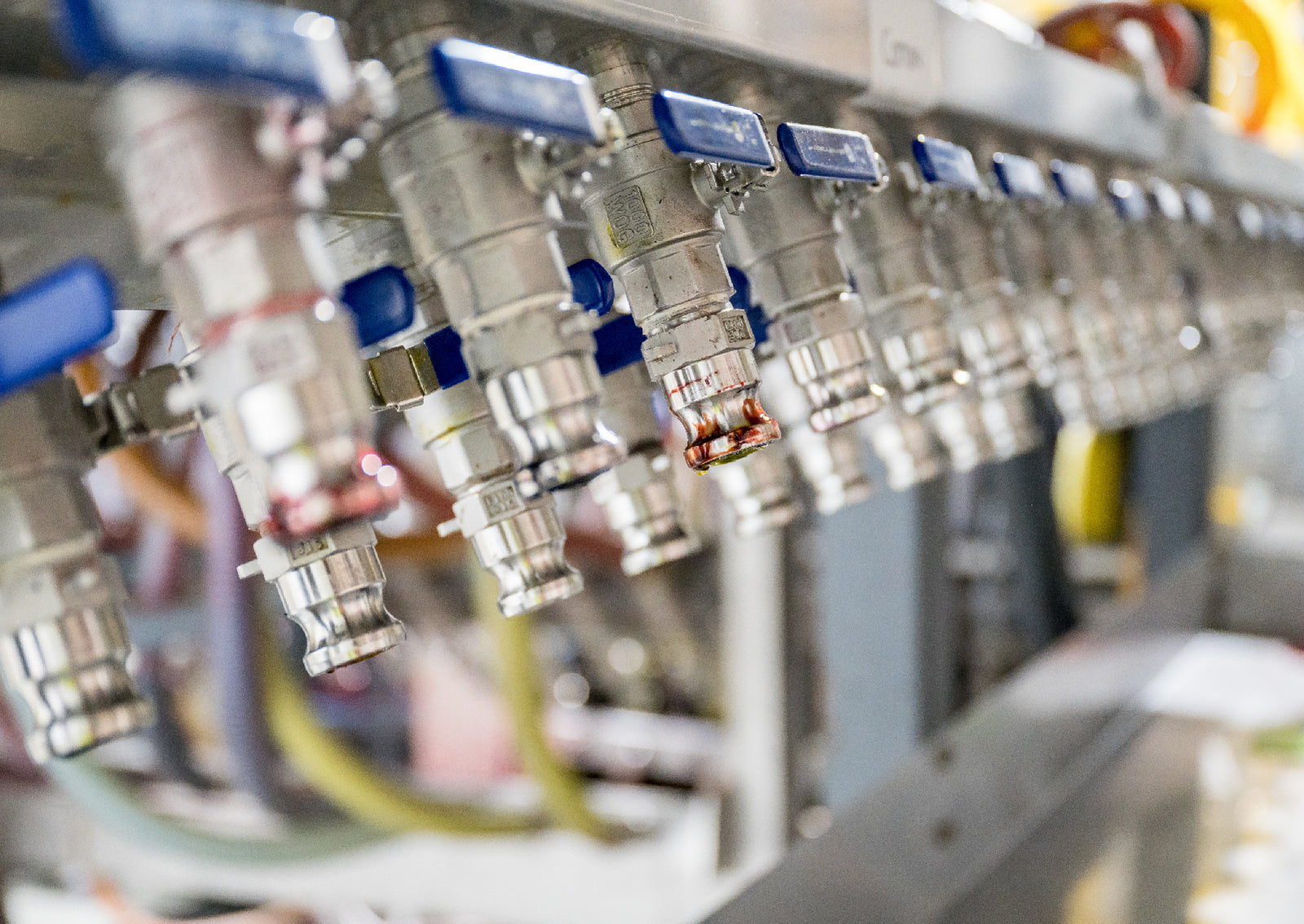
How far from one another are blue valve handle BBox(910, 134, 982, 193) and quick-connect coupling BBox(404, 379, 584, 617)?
0.82 ft

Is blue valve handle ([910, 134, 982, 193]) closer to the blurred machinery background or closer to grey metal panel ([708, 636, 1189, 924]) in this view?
the blurred machinery background

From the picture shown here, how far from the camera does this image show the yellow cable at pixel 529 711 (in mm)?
1524

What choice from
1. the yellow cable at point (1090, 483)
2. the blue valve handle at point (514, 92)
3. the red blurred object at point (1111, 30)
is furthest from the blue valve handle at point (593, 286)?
the yellow cable at point (1090, 483)

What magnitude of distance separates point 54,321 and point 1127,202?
2.41ft

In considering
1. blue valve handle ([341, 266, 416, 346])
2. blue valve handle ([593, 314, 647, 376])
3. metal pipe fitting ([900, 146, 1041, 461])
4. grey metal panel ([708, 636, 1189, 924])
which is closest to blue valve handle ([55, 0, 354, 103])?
blue valve handle ([341, 266, 416, 346])

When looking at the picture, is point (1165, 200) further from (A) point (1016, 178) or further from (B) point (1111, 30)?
(A) point (1016, 178)

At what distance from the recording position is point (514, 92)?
32 centimetres

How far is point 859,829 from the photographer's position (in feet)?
2.86

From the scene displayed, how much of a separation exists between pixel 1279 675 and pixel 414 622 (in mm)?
1847

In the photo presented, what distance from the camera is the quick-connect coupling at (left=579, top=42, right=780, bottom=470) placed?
0.43 meters

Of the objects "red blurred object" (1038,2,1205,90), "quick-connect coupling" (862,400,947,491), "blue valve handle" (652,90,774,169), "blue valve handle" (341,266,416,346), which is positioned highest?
"red blurred object" (1038,2,1205,90)

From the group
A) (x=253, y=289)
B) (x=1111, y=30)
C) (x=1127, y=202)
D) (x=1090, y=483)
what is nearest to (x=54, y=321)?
(x=253, y=289)

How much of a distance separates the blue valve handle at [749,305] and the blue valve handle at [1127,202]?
384 mm

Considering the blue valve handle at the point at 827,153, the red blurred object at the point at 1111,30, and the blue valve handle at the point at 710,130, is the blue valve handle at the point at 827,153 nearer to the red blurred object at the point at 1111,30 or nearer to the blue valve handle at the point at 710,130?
the blue valve handle at the point at 710,130
